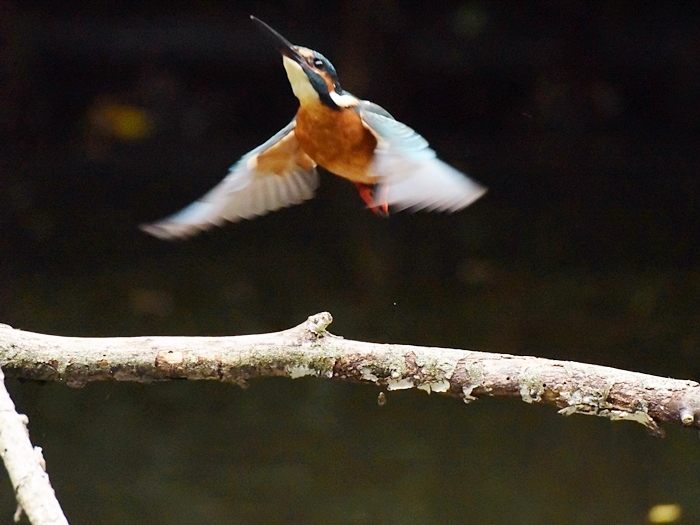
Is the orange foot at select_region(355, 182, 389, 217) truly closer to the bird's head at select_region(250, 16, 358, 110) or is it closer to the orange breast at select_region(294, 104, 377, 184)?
the orange breast at select_region(294, 104, 377, 184)

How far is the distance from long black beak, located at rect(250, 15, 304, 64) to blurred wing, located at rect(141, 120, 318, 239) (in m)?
0.18

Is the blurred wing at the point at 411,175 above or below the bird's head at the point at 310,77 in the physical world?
below

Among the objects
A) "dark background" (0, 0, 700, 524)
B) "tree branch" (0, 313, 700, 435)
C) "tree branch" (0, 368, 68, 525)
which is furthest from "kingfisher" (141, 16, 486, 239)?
"dark background" (0, 0, 700, 524)

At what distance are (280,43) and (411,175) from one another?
0.29 m

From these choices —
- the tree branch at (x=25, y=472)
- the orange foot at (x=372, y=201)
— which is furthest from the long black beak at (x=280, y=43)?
the tree branch at (x=25, y=472)

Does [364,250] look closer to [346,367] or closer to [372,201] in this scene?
[372,201]

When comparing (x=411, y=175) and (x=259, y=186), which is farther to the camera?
(x=259, y=186)

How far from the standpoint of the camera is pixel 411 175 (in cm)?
146

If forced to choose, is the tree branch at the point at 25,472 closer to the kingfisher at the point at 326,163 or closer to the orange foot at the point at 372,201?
the kingfisher at the point at 326,163

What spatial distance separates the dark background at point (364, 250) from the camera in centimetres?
253

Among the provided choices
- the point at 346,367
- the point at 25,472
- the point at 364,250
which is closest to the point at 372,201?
the point at 346,367

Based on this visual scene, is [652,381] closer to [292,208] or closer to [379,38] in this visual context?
[292,208]

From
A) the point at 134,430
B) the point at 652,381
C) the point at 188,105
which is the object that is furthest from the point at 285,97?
the point at 652,381

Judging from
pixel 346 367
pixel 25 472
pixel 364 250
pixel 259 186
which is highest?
pixel 364 250
